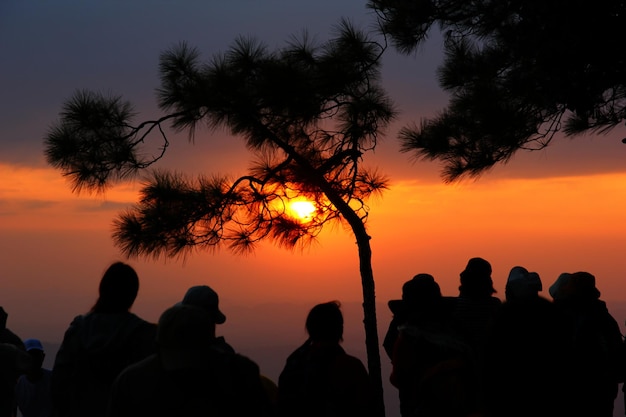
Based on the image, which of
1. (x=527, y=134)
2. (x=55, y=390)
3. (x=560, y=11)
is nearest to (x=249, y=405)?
(x=55, y=390)

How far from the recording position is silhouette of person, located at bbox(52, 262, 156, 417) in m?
3.93

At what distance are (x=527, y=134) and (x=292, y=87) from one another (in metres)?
2.75

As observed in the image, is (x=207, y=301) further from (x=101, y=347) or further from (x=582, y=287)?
(x=582, y=287)

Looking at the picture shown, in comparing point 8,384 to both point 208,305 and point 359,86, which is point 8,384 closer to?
point 208,305

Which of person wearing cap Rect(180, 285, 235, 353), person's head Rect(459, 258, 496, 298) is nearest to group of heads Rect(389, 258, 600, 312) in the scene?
person's head Rect(459, 258, 496, 298)

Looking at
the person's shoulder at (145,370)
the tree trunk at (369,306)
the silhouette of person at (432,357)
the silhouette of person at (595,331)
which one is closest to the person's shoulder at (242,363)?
the person's shoulder at (145,370)

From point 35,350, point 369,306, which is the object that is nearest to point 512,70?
point 369,306

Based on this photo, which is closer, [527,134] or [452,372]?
[452,372]

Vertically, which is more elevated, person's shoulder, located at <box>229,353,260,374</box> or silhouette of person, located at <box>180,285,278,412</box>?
silhouette of person, located at <box>180,285,278,412</box>

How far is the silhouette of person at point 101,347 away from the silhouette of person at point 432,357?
47.2 inches

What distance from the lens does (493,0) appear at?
9.53 m

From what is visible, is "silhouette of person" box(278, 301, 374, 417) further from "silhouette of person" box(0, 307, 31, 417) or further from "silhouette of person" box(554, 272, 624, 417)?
"silhouette of person" box(0, 307, 31, 417)

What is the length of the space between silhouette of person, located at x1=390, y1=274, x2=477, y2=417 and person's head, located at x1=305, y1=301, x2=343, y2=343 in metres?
0.43

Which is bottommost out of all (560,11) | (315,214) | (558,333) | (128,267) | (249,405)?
(249,405)
